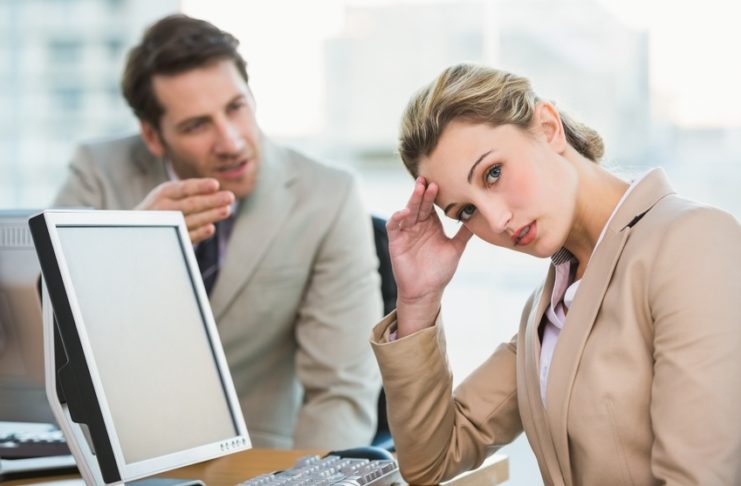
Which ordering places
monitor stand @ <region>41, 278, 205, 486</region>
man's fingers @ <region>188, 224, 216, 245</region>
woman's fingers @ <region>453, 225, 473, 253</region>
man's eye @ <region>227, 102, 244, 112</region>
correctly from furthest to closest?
man's eye @ <region>227, 102, 244, 112</region>
man's fingers @ <region>188, 224, 216, 245</region>
woman's fingers @ <region>453, 225, 473, 253</region>
monitor stand @ <region>41, 278, 205, 486</region>

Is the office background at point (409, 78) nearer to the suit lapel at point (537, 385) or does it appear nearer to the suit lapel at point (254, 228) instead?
the suit lapel at point (254, 228)

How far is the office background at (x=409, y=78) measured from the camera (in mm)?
3697

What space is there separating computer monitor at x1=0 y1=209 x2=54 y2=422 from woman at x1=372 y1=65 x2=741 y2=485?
0.56m

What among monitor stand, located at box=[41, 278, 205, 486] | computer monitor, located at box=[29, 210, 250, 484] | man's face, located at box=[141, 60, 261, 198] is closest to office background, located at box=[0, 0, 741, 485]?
man's face, located at box=[141, 60, 261, 198]

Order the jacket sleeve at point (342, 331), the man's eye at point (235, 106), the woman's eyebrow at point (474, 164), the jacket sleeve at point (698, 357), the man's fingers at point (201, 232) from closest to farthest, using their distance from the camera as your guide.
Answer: the jacket sleeve at point (698, 357) < the woman's eyebrow at point (474, 164) < the man's fingers at point (201, 232) < the jacket sleeve at point (342, 331) < the man's eye at point (235, 106)

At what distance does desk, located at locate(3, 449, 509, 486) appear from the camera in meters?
1.56

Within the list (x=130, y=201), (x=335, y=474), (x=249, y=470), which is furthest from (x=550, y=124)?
(x=130, y=201)

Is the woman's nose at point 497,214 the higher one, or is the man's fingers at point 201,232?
the woman's nose at point 497,214

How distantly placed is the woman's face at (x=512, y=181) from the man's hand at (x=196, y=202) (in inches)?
28.5

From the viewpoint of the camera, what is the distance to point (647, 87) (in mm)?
3770

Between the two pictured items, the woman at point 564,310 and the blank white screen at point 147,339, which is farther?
the blank white screen at point 147,339

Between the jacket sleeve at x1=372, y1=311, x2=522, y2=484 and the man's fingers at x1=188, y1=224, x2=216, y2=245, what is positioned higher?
the man's fingers at x1=188, y1=224, x2=216, y2=245

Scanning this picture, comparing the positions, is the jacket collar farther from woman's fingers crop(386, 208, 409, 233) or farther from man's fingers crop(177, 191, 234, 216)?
man's fingers crop(177, 191, 234, 216)

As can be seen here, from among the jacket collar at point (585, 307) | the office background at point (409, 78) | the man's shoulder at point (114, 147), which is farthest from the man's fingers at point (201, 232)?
the office background at point (409, 78)
